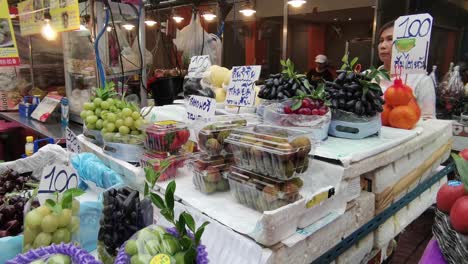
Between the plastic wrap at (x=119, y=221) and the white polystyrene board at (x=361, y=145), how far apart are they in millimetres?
647

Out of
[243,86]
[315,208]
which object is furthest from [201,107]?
[315,208]

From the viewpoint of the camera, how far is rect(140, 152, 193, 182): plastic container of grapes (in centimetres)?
139

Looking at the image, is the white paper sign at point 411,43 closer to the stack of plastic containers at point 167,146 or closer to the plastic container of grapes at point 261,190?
the plastic container of grapes at point 261,190

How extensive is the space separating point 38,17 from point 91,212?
10.3 ft

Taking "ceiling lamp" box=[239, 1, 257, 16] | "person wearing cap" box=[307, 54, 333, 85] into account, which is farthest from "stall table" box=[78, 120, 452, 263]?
"ceiling lamp" box=[239, 1, 257, 16]

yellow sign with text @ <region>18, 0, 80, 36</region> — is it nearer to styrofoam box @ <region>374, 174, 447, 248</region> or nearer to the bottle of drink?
the bottle of drink

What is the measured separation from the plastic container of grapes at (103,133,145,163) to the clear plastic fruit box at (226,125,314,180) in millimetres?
523

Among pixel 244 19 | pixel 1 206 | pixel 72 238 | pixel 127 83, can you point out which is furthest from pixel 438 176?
pixel 244 19

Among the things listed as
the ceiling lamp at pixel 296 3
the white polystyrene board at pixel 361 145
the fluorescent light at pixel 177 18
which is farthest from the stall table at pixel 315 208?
the fluorescent light at pixel 177 18

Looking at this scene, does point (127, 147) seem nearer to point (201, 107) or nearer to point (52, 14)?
point (201, 107)

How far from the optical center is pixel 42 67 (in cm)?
473

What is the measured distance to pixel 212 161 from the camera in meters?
1.27

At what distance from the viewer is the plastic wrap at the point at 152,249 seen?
79 cm

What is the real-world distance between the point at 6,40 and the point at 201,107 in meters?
2.07
